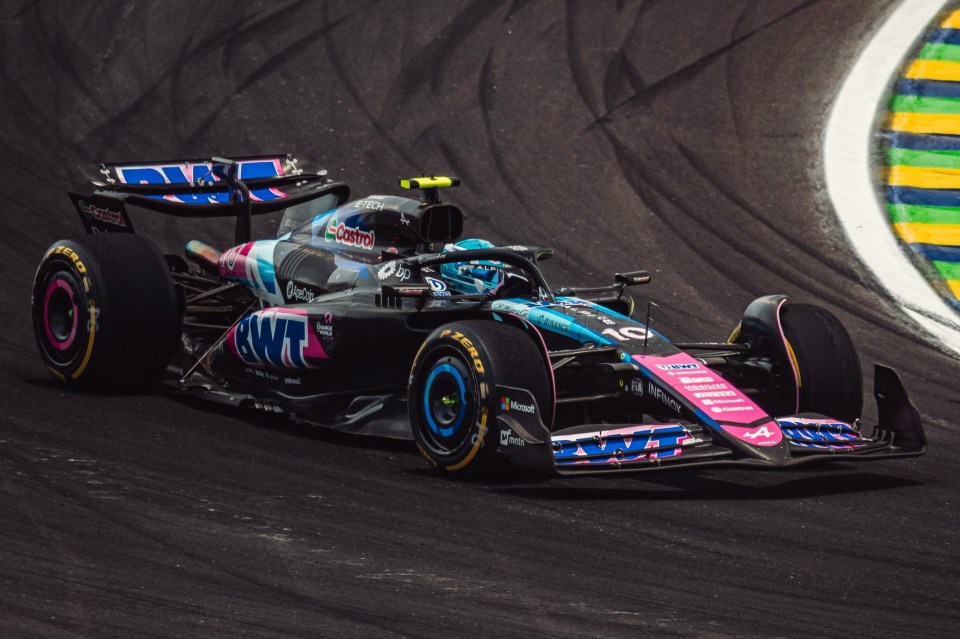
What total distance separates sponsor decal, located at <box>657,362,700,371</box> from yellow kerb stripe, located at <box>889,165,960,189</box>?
7.36m

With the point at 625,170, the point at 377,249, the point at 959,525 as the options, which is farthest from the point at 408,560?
the point at 625,170

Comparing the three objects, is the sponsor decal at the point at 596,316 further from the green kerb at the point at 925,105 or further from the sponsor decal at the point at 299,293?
the green kerb at the point at 925,105

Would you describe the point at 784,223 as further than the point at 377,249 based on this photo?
Yes

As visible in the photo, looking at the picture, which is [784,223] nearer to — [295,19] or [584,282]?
[584,282]

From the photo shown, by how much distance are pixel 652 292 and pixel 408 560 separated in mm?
6897

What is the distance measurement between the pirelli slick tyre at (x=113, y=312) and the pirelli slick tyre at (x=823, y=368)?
13.0 ft

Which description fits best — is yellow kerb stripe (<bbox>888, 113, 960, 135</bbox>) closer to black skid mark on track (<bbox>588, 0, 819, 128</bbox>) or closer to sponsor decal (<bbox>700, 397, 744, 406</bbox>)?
Result: black skid mark on track (<bbox>588, 0, 819, 128</bbox>)

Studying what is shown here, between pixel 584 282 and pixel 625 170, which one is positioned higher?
pixel 625 170

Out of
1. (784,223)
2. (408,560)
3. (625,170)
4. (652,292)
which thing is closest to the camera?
(408,560)

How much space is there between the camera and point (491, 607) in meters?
6.41

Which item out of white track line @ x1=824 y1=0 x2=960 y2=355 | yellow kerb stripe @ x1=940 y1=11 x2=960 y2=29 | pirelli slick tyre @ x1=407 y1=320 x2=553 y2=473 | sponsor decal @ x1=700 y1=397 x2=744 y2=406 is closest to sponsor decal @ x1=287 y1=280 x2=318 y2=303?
pirelli slick tyre @ x1=407 y1=320 x2=553 y2=473

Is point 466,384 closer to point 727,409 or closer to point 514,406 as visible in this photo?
point 514,406

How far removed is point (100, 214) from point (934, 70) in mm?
10017

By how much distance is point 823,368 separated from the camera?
9562mm
